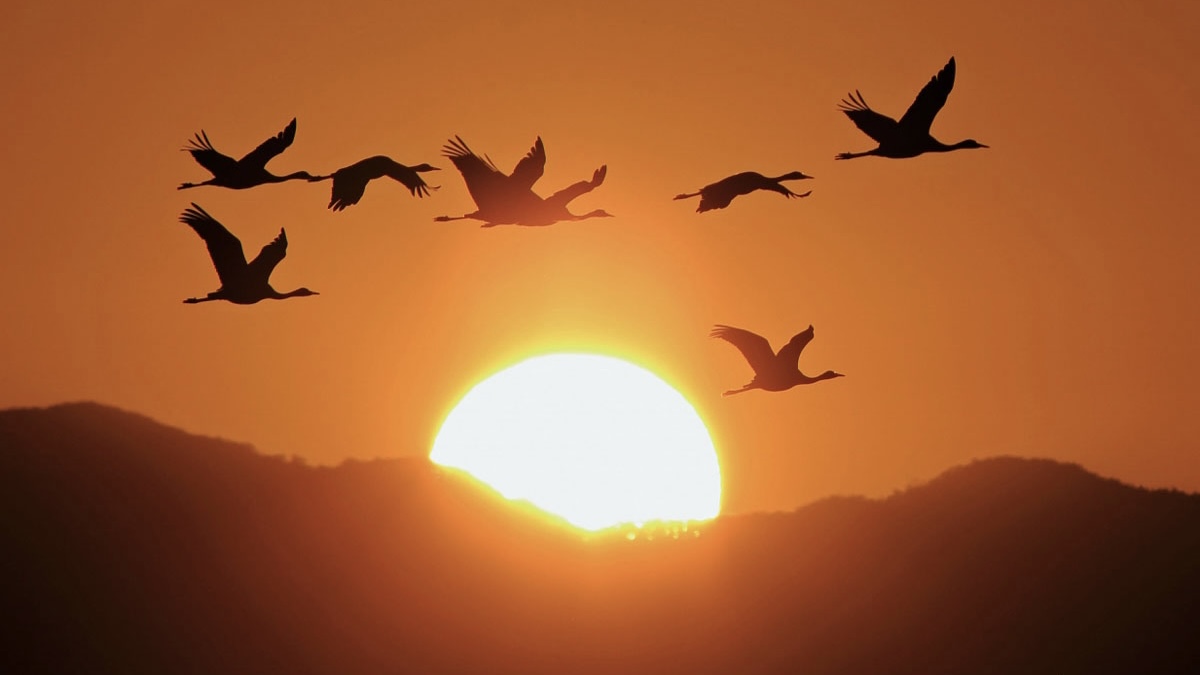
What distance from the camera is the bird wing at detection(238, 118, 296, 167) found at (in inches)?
1543

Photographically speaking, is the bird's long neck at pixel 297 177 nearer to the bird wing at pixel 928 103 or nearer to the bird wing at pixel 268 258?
the bird wing at pixel 268 258

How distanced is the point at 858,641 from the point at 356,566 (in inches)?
1986

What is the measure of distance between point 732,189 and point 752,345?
13.2 feet

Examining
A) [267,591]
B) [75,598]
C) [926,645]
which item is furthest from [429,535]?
[926,645]

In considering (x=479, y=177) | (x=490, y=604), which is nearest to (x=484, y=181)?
(x=479, y=177)

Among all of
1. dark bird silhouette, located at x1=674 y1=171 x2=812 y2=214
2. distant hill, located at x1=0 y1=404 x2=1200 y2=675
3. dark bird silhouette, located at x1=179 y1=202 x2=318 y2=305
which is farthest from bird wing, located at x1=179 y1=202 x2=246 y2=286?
distant hill, located at x1=0 y1=404 x2=1200 y2=675

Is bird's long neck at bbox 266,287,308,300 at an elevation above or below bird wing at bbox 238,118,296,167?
below

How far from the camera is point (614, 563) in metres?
187

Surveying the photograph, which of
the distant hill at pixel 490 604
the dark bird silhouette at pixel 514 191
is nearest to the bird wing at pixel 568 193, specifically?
the dark bird silhouette at pixel 514 191

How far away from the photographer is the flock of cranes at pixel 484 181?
3947cm

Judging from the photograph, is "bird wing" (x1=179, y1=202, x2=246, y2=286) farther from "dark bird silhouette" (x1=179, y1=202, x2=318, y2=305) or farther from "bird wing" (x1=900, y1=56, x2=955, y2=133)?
"bird wing" (x1=900, y1=56, x2=955, y2=133)

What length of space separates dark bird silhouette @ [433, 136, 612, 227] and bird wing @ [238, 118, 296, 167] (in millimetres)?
3134

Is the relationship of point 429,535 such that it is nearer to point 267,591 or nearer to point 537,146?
point 267,591

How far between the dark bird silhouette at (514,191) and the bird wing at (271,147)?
3.13 m
